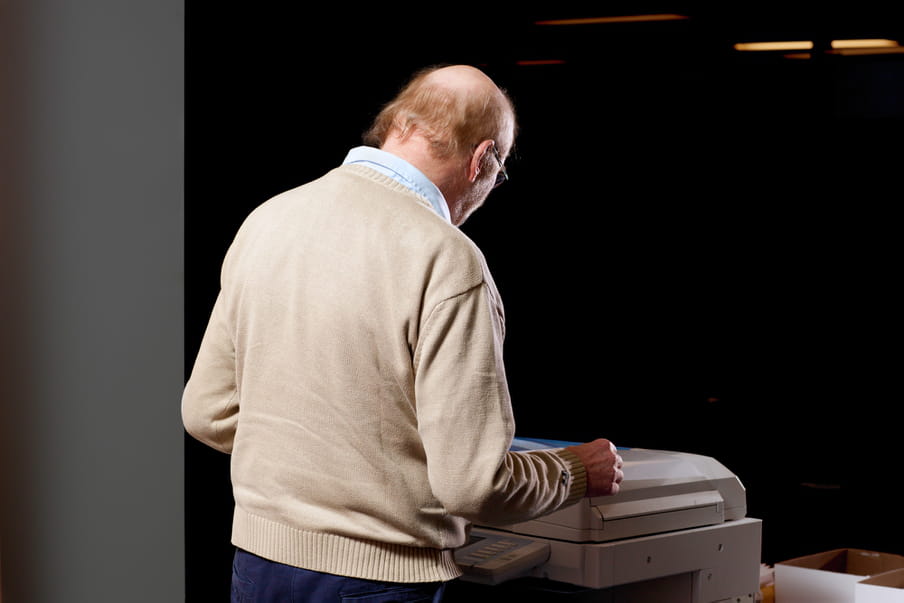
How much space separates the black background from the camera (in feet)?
8.70

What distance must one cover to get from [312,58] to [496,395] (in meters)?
1.80

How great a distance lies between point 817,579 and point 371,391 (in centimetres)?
139

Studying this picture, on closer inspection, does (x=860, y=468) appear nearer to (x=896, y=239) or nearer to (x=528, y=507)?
(x=896, y=239)

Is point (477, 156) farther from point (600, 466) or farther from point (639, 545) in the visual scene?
point (639, 545)

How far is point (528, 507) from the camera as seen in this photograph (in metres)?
1.40

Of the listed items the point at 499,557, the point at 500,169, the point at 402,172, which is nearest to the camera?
the point at 402,172

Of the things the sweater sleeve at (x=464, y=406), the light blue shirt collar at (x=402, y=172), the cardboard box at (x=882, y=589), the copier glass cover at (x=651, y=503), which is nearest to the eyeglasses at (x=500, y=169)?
the light blue shirt collar at (x=402, y=172)

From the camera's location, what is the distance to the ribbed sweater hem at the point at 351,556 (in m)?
1.38

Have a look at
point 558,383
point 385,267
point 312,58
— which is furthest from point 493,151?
point 558,383

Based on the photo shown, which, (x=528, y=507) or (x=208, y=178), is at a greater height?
(x=208, y=178)

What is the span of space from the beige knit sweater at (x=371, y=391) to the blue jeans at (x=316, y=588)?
0.06 ft

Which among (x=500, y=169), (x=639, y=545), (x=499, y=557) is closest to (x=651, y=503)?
(x=639, y=545)

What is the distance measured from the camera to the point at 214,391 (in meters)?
1.60

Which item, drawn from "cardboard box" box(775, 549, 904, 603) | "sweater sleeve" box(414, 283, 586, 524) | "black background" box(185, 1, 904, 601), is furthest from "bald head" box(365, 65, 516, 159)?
"cardboard box" box(775, 549, 904, 603)
